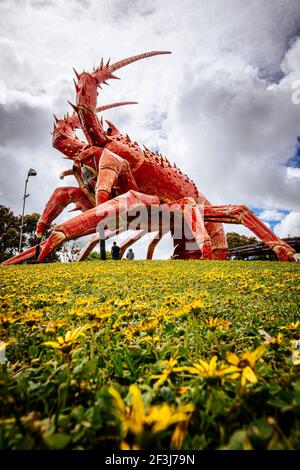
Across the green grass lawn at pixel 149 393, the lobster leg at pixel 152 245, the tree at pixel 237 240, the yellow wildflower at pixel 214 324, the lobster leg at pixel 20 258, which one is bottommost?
the green grass lawn at pixel 149 393

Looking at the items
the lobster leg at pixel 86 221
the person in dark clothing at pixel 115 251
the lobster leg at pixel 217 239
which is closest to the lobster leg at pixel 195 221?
the lobster leg at pixel 217 239

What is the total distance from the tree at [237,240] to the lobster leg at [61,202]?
108 feet

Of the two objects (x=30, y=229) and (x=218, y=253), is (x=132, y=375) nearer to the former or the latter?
(x=218, y=253)

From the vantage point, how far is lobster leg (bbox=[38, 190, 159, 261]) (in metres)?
7.61

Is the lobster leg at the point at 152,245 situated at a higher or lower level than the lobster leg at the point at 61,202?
lower

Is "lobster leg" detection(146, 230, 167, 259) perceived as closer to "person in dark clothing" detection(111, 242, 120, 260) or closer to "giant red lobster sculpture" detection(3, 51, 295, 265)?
"giant red lobster sculpture" detection(3, 51, 295, 265)

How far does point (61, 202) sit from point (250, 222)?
894 centimetres

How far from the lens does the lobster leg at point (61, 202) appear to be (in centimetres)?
1163

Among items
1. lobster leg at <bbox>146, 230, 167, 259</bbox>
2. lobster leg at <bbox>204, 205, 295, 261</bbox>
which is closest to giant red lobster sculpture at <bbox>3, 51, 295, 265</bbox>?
lobster leg at <bbox>204, 205, 295, 261</bbox>

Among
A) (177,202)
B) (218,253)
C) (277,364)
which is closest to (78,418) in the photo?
(277,364)

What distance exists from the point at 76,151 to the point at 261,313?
11814 millimetres

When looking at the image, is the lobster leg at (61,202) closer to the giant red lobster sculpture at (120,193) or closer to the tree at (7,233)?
the giant red lobster sculpture at (120,193)

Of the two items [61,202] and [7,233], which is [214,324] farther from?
[7,233]
